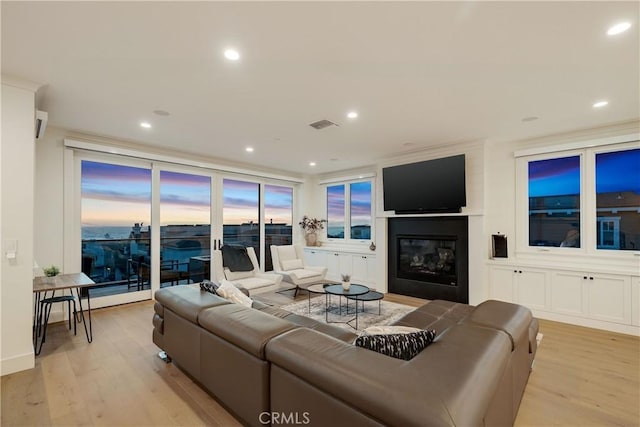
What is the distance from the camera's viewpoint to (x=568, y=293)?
401cm

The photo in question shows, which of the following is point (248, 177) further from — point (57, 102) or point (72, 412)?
point (72, 412)

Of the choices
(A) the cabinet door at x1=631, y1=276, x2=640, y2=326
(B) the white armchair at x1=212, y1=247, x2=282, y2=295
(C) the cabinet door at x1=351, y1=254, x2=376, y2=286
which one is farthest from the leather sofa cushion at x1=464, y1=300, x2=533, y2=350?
(C) the cabinet door at x1=351, y1=254, x2=376, y2=286

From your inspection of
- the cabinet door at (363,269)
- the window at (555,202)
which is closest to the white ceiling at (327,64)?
the window at (555,202)

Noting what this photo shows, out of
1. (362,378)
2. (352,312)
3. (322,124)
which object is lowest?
(352,312)

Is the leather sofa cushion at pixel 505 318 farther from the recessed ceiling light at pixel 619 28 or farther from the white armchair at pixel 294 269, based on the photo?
the white armchair at pixel 294 269

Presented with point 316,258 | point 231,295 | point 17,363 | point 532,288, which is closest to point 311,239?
point 316,258

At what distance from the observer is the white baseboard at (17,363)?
264 centimetres

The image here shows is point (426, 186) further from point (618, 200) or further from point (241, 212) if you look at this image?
point (241, 212)

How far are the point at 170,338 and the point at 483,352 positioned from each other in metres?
2.51

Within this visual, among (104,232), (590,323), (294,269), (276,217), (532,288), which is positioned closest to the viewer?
(590,323)

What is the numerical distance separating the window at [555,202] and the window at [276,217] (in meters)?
5.10

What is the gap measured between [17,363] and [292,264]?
3855 mm

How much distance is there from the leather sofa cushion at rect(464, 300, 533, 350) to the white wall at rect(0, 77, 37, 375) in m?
3.86

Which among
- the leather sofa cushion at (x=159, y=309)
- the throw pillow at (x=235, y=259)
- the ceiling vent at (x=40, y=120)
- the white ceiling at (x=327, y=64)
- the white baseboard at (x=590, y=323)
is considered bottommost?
the white baseboard at (x=590, y=323)
